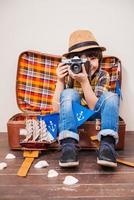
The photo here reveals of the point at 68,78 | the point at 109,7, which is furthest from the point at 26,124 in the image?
the point at 109,7

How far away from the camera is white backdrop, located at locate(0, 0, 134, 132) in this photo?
1694 millimetres

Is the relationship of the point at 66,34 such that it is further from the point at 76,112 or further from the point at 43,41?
the point at 76,112

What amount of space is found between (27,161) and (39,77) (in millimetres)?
558

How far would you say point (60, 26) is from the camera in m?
1.72

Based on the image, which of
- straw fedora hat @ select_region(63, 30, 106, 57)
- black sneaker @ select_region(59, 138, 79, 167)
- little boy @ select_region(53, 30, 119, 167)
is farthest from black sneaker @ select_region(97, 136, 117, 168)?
straw fedora hat @ select_region(63, 30, 106, 57)

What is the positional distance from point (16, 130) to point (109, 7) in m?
0.91

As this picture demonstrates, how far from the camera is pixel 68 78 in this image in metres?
1.47

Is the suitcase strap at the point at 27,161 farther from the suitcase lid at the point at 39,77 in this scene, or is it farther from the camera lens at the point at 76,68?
the camera lens at the point at 76,68

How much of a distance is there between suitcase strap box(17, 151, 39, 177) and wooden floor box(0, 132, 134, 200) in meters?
0.02

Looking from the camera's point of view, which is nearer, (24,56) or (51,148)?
(51,148)

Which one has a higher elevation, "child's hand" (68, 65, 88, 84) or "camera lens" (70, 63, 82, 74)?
"camera lens" (70, 63, 82, 74)

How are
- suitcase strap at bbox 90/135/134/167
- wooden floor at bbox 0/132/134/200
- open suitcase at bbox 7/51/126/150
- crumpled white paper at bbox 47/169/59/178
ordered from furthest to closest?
open suitcase at bbox 7/51/126/150 → suitcase strap at bbox 90/135/134/167 → crumpled white paper at bbox 47/169/59/178 → wooden floor at bbox 0/132/134/200

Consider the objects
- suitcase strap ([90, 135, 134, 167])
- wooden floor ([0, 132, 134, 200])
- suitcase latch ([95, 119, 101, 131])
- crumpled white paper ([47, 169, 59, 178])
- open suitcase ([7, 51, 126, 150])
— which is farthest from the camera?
open suitcase ([7, 51, 126, 150])

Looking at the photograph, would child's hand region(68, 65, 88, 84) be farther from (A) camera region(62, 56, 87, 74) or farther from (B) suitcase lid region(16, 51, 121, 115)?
(B) suitcase lid region(16, 51, 121, 115)
